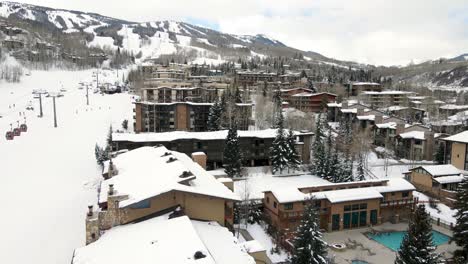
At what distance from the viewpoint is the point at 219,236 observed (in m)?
15.8

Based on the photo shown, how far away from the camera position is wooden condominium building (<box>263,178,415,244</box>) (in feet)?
88.3

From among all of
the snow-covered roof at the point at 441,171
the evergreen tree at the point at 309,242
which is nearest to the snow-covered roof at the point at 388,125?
the snow-covered roof at the point at 441,171

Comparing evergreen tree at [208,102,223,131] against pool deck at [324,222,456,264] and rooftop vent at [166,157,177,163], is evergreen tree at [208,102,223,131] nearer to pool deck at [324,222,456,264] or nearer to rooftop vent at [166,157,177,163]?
pool deck at [324,222,456,264]

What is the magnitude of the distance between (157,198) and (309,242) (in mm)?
6917

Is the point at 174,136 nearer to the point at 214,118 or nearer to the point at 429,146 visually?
the point at 214,118

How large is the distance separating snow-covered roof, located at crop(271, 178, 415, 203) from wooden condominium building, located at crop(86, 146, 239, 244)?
842 centimetres

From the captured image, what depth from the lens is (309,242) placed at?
55.5 ft

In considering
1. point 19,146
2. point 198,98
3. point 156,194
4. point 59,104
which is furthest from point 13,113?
point 156,194

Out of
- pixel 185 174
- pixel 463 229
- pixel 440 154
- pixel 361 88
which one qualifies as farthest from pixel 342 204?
pixel 361 88

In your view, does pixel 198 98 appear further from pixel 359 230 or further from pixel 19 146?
pixel 359 230

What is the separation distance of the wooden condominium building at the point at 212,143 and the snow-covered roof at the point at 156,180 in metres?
13.5

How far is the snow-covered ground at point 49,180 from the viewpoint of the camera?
62.7 feet

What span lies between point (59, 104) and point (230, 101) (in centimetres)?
3821

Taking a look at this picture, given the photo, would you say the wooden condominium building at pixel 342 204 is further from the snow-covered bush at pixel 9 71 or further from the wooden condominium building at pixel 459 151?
the snow-covered bush at pixel 9 71
